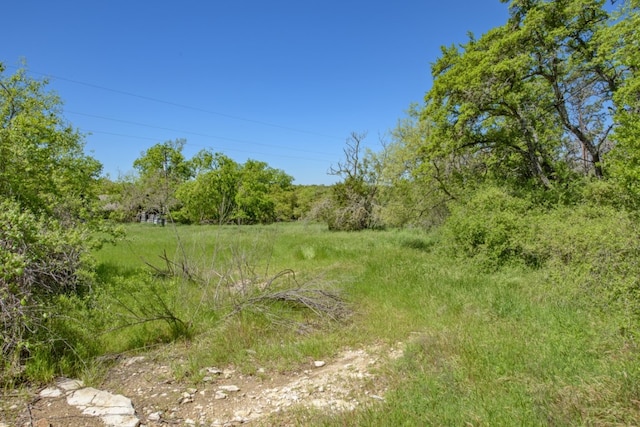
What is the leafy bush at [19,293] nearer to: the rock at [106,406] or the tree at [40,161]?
the rock at [106,406]

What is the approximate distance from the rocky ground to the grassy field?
0.88ft

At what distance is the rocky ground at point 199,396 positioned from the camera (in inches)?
135

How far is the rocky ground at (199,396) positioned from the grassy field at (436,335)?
10.6 inches

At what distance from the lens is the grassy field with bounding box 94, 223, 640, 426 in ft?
9.84

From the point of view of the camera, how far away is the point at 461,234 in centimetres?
980

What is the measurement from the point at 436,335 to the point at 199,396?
10.4 feet

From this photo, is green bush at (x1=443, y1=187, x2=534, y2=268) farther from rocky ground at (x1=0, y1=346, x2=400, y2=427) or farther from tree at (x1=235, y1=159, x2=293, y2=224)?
tree at (x1=235, y1=159, x2=293, y2=224)

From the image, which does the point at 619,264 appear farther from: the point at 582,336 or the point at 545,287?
the point at 582,336

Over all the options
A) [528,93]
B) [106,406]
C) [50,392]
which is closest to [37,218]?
[50,392]

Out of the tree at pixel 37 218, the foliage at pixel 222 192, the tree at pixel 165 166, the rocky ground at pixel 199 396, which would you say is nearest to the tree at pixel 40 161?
the tree at pixel 37 218

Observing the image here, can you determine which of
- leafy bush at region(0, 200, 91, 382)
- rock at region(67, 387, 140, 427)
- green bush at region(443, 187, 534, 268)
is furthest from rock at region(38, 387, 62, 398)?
green bush at region(443, 187, 534, 268)

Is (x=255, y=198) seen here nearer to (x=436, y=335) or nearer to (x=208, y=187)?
(x=208, y=187)

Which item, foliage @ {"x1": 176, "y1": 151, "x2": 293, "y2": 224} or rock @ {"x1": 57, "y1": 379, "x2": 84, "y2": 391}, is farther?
foliage @ {"x1": 176, "y1": 151, "x2": 293, "y2": 224}

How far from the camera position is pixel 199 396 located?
394 cm
